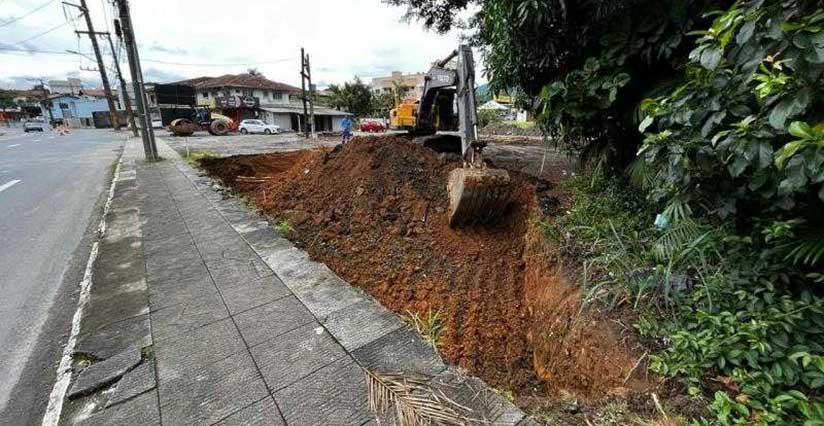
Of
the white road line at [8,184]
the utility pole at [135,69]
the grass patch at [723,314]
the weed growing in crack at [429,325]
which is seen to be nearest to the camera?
the grass patch at [723,314]

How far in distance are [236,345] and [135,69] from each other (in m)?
10.7

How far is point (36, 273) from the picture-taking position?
11.2ft

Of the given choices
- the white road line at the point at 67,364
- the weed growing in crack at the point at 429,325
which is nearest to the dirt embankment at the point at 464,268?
the weed growing in crack at the point at 429,325

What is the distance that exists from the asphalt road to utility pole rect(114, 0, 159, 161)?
2525 millimetres

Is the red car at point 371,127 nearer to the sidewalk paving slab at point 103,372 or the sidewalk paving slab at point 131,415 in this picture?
the sidewalk paving slab at point 103,372

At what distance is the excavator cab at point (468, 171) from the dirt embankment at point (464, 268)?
18 cm

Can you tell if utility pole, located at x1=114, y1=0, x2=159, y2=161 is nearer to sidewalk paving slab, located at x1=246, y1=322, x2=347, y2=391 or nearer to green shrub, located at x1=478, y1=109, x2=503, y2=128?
sidewalk paving slab, located at x1=246, y1=322, x2=347, y2=391

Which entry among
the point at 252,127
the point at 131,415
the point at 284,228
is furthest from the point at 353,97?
the point at 131,415

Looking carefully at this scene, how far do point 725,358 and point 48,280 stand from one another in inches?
201

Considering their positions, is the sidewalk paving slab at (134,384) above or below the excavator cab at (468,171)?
below

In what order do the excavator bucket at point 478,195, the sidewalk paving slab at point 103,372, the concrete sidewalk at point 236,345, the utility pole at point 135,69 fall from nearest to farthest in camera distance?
the concrete sidewalk at point 236,345
the sidewalk paving slab at point 103,372
the excavator bucket at point 478,195
the utility pole at point 135,69

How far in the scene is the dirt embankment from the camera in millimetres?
2178

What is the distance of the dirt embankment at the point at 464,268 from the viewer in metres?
2.18

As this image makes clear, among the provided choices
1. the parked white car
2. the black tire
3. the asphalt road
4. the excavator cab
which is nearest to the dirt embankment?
the excavator cab
